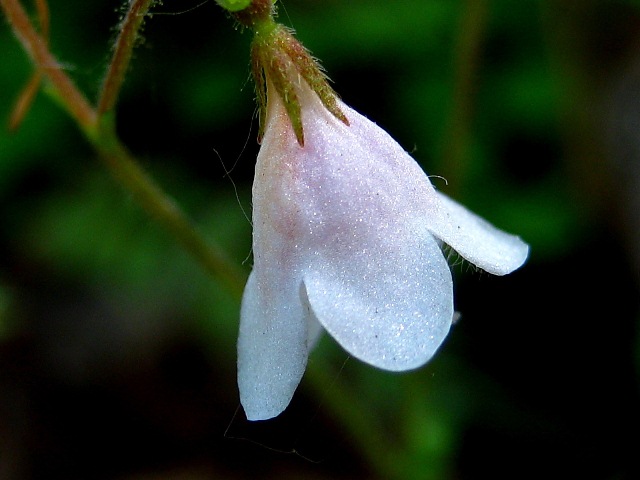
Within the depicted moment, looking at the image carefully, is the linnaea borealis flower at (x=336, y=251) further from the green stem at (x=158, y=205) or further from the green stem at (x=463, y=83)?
the green stem at (x=463, y=83)

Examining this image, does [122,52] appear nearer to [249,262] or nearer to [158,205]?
[158,205]

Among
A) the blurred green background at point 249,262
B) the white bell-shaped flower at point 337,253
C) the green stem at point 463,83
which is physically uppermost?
the white bell-shaped flower at point 337,253

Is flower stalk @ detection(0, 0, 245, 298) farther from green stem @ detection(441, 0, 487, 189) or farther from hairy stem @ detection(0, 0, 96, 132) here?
green stem @ detection(441, 0, 487, 189)

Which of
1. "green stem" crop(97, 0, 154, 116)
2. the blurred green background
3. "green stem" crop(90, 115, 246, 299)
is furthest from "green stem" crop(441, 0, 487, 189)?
"green stem" crop(97, 0, 154, 116)

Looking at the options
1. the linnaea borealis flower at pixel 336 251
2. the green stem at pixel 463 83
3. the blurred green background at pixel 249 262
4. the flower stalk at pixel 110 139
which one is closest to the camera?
the linnaea borealis flower at pixel 336 251

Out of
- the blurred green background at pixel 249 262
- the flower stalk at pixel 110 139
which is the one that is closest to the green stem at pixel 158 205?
the flower stalk at pixel 110 139

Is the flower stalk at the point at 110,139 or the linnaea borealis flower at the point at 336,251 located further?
the flower stalk at the point at 110,139

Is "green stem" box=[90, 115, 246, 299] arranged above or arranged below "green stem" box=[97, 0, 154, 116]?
below

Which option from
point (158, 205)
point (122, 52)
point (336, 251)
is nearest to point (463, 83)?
point (158, 205)
